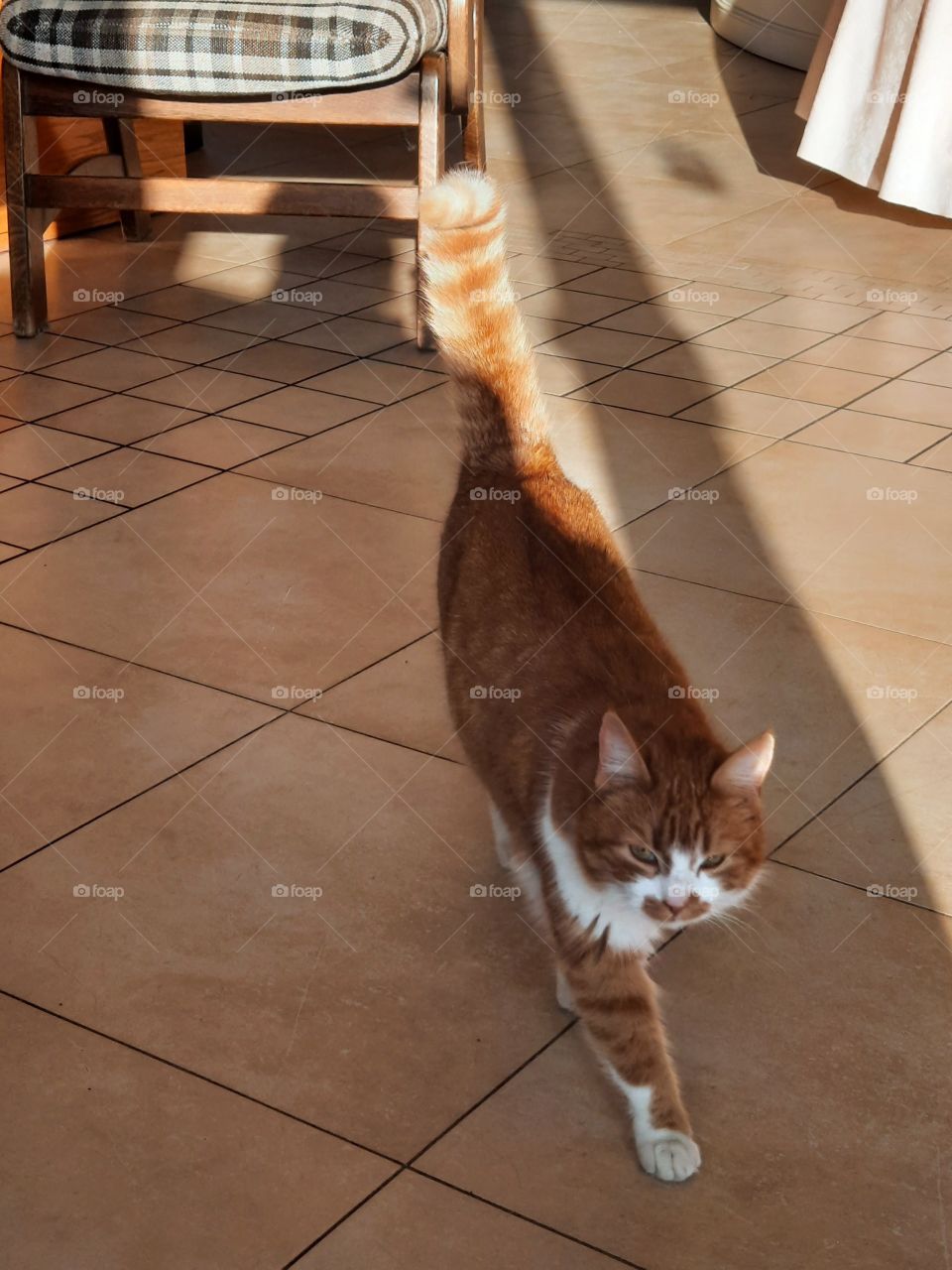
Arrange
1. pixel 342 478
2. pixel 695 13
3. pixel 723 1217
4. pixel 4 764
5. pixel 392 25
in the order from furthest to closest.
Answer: pixel 695 13
pixel 392 25
pixel 342 478
pixel 4 764
pixel 723 1217

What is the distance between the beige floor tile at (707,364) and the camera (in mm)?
2930

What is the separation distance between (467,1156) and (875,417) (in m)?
1.93

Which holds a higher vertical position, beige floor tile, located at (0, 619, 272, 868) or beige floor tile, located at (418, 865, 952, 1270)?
beige floor tile, located at (418, 865, 952, 1270)

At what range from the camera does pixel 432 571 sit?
215cm

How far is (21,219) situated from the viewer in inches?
114

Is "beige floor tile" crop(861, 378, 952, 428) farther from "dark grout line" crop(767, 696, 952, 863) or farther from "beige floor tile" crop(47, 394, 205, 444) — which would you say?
"beige floor tile" crop(47, 394, 205, 444)

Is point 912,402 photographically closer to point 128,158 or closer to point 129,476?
point 129,476

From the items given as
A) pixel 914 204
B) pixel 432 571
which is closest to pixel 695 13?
pixel 914 204

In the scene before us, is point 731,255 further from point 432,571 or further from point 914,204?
point 432,571

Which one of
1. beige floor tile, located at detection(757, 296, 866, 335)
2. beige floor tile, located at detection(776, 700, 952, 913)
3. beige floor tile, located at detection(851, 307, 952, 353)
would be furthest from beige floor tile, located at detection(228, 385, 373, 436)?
beige floor tile, located at detection(776, 700, 952, 913)

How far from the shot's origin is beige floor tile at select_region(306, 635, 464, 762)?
1.78 meters

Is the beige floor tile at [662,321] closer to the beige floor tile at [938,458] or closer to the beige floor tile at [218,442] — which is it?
the beige floor tile at [938,458]

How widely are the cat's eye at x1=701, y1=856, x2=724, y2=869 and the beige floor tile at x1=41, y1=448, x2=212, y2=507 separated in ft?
4.62

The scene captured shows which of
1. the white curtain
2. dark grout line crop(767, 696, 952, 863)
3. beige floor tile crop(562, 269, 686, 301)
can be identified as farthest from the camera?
the white curtain
